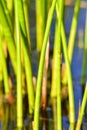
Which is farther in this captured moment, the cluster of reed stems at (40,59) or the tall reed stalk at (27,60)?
the tall reed stalk at (27,60)

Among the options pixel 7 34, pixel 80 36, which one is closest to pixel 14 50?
pixel 7 34

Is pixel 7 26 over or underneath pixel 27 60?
over

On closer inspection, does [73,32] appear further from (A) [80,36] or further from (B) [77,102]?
(A) [80,36]

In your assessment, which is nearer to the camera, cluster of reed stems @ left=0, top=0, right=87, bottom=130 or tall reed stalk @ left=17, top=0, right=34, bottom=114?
cluster of reed stems @ left=0, top=0, right=87, bottom=130

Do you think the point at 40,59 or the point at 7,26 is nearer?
the point at 40,59

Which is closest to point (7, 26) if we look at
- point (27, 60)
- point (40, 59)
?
point (27, 60)

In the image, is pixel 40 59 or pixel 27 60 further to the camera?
pixel 27 60

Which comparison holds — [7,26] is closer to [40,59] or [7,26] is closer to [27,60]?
[27,60]

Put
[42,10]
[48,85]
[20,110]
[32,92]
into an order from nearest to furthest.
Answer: [20,110], [32,92], [42,10], [48,85]

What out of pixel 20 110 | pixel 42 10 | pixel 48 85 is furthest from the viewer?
A: pixel 48 85

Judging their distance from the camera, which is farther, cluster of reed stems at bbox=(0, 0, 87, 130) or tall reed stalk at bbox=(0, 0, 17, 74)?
tall reed stalk at bbox=(0, 0, 17, 74)

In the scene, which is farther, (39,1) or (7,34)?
(39,1)
